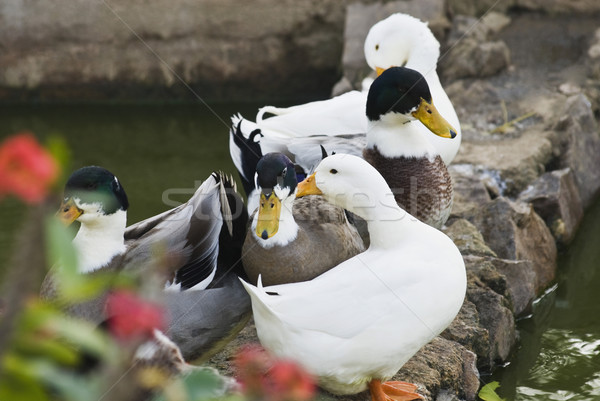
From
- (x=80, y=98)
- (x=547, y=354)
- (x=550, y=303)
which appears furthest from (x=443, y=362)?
(x=80, y=98)

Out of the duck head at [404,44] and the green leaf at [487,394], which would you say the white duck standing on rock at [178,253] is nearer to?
the green leaf at [487,394]

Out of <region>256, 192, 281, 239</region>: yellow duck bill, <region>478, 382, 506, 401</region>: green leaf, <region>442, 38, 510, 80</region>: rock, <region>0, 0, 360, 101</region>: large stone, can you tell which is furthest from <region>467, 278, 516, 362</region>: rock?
<region>0, 0, 360, 101</region>: large stone

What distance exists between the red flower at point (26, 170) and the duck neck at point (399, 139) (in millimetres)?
2911

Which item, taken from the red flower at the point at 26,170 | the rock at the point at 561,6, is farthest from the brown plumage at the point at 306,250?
the rock at the point at 561,6

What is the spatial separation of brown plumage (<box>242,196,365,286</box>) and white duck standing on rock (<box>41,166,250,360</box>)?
0.54ft

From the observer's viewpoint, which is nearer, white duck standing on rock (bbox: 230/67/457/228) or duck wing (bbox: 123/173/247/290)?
duck wing (bbox: 123/173/247/290)

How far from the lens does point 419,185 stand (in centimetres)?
360

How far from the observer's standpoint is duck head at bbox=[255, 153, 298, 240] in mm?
2906

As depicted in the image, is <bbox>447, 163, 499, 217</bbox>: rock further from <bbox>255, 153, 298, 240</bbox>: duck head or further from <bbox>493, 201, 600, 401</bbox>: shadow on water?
<bbox>255, 153, 298, 240</bbox>: duck head

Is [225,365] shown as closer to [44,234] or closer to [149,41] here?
[44,234]

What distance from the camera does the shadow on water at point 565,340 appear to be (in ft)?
11.4

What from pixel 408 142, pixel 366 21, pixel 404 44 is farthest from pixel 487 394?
pixel 366 21

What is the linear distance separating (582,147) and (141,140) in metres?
3.21

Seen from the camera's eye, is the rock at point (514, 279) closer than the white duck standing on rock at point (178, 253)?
No
